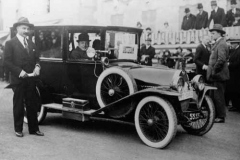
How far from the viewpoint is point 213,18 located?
11.5 metres

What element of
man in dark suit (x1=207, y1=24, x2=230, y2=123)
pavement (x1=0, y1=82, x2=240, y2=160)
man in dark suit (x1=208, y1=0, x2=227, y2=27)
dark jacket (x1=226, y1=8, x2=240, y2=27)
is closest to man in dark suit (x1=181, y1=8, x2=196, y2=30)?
man in dark suit (x1=208, y1=0, x2=227, y2=27)

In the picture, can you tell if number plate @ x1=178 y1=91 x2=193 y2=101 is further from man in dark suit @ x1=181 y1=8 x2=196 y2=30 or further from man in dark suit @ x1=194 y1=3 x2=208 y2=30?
man in dark suit @ x1=181 y1=8 x2=196 y2=30

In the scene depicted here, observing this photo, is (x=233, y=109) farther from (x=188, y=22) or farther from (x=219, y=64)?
(x=188, y=22)

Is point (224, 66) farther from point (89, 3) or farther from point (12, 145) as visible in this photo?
point (89, 3)

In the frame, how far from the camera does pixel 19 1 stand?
23.7m

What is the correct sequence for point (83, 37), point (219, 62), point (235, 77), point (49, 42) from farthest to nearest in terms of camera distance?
1. point (235, 77)
2. point (219, 62)
3. point (49, 42)
4. point (83, 37)

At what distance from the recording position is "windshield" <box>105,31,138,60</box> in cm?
581

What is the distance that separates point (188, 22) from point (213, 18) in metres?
1.12

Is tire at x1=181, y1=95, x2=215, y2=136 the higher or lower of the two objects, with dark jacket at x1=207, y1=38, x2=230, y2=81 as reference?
lower

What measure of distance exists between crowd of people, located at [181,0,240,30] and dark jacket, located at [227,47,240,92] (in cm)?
279

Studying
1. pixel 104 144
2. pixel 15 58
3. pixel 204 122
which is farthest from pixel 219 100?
pixel 15 58

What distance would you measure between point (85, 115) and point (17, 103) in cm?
113

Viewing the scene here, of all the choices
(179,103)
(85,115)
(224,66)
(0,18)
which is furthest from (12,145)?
(0,18)

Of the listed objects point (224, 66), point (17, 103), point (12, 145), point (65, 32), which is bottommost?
point (12, 145)
